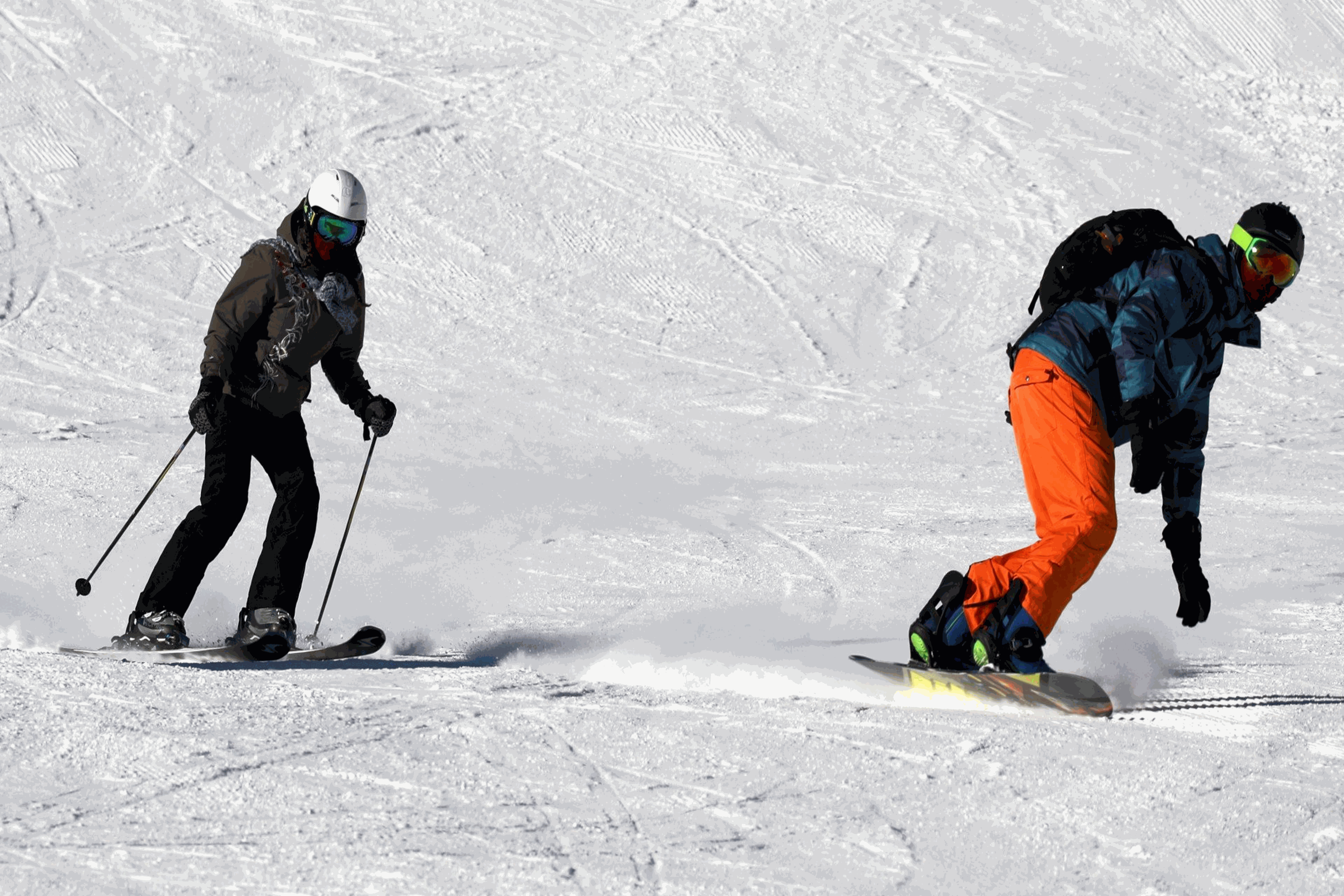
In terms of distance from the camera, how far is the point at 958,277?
13.8 meters

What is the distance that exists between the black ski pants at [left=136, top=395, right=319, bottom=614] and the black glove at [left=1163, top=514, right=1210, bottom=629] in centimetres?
285

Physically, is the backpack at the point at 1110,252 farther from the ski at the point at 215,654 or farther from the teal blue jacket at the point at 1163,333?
the ski at the point at 215,654

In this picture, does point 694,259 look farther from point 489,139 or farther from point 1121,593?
point 1121,593

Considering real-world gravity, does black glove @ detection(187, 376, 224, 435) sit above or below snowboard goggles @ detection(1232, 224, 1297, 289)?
below

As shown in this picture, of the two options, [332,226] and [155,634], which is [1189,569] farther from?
[155,634]

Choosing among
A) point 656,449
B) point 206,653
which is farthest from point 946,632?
point 656,449

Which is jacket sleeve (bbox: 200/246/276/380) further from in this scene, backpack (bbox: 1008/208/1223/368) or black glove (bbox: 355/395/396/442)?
backpack (bbox: 1008/208/1223/368)

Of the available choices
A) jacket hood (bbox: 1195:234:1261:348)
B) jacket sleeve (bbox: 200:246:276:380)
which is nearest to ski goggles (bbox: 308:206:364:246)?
jacket sleeve (bbox: 200:246:276:380)

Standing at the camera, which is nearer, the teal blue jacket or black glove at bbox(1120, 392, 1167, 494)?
black glove at bbox(1120, 392, 1167, 494)

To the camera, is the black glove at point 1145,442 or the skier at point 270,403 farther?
the skier at point 270,403

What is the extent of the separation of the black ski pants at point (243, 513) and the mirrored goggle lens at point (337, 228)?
0.62 meters

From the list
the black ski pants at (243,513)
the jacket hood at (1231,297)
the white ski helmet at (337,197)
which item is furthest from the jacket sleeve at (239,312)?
the jacket hood at (1231,297)

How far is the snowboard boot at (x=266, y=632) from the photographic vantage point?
5.26 meters

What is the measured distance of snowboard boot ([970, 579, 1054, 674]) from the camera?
454cm
